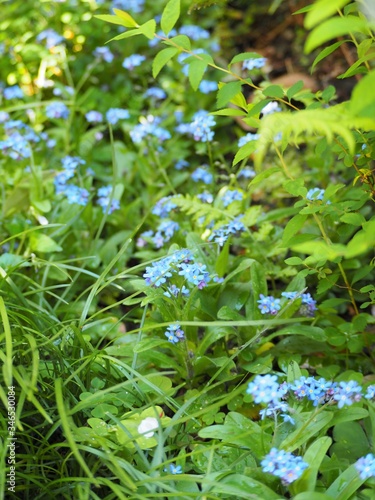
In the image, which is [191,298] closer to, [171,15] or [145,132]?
[171,15]

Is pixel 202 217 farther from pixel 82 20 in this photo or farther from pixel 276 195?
pixel 82 20

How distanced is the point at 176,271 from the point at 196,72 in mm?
592

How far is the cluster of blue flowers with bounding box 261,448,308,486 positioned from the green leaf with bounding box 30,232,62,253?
4.05 ft

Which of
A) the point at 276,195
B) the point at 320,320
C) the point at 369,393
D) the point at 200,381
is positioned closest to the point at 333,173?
the point at 276,195

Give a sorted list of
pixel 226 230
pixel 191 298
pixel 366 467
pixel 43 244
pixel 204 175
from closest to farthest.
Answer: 1. pixel 366 467
2. pixel 191 298
3. pixel 226 230
4. pixel 43 244
5. pixel 204 175

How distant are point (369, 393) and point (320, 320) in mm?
576

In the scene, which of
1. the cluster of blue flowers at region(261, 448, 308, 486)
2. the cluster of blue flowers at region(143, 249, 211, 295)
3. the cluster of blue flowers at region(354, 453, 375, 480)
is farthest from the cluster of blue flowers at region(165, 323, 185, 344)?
the cluster of blue flowers at region(354, 453, 375, 480)

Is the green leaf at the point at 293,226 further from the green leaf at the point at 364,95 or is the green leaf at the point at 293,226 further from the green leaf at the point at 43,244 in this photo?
the green leaf at the point at 43,244

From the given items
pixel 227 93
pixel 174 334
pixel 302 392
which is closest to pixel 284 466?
pixel 302 392

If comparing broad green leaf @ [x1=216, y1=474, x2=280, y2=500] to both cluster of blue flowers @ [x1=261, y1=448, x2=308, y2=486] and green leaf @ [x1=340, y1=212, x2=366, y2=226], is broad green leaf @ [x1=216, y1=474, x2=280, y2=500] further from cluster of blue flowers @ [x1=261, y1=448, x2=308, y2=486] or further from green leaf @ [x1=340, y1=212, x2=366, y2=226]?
green leaf @ [x1=340, y1=212, x2=366, y2=226]

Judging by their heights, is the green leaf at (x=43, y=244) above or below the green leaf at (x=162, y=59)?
below

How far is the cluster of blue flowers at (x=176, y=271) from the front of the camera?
1.88 metres

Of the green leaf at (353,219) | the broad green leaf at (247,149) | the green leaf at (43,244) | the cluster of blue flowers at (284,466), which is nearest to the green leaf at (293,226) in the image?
the green leaf at (353,219)

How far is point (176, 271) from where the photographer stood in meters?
1.92
